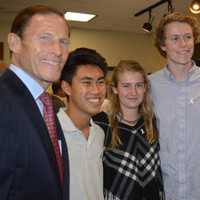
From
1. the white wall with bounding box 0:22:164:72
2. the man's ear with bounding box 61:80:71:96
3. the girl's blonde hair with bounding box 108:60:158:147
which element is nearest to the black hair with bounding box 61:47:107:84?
the man's ear with bounding box 61:80:71:96

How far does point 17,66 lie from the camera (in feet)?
4.48

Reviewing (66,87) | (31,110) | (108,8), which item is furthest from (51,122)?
(108,8)

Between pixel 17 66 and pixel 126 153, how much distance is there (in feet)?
2.87

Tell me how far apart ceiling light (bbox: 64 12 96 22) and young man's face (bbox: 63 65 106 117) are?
14.4 feet

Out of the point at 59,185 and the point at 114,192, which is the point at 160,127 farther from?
the point at 59,185

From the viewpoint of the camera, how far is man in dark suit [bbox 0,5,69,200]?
114cm

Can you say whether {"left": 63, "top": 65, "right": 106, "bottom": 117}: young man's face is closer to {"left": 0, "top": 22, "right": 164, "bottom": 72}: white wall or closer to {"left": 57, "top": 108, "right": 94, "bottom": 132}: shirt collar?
{"left": 57, "top": 108, "right": 94, "bottom": 132}: shirt collar

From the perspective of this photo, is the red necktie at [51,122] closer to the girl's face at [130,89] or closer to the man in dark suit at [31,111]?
the man in dark suit at [31,111]

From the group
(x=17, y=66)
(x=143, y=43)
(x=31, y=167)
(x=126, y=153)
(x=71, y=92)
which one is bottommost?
(x=126, y=153)

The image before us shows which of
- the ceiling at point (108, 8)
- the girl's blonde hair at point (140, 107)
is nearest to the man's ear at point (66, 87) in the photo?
the girl's blonde hair at point (140, 107)

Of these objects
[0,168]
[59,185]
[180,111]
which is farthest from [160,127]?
[0,168]

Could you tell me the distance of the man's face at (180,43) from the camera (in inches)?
85.4

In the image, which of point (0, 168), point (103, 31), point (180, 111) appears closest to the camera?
point (0, 168)

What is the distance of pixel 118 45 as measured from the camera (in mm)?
7793
